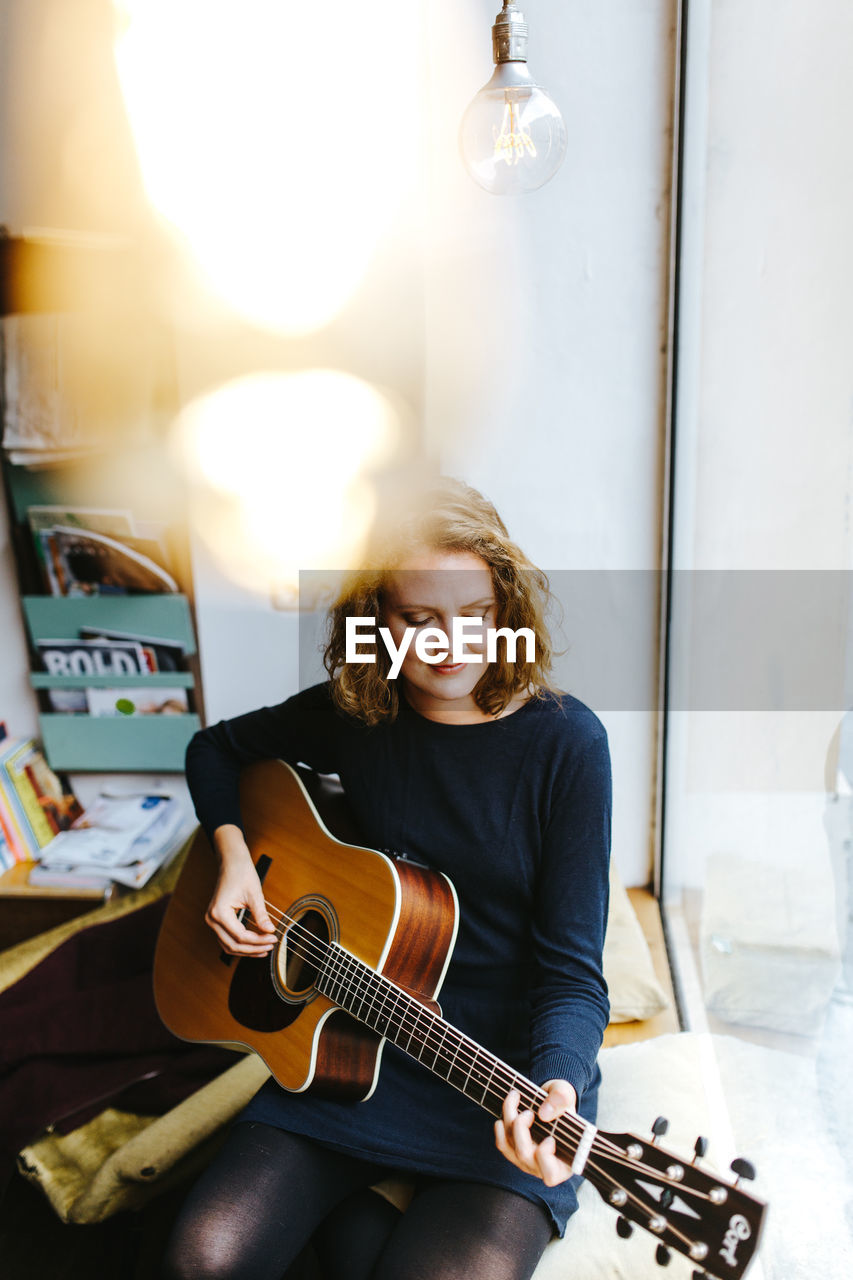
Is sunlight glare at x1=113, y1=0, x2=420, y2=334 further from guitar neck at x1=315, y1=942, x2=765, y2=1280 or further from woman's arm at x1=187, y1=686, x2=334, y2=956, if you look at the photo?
guitar neck at x1=315, y1=942, x2=765, y2=1280

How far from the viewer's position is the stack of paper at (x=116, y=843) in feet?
6.12

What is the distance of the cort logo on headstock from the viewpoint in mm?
671

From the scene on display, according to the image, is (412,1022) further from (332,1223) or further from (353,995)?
(332,1223)

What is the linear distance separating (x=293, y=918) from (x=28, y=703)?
4.01 ft

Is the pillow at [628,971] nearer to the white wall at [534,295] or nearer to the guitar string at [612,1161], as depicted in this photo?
the white wall at [534,295]

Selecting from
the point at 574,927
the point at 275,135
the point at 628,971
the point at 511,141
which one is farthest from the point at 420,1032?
the point at 275,135

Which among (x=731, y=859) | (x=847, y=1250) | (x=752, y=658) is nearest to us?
(x=847, y=1250)

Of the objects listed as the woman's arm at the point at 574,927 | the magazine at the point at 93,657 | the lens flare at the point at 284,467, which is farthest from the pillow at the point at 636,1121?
the magazine at the point at 93,657

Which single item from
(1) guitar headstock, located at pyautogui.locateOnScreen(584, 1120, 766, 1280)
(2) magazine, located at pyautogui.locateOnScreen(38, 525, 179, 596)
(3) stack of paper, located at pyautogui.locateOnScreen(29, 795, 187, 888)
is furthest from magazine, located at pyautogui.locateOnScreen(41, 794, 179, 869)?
(1) guitar headstock, located at pyautogui.locateOnScreen(584, 1120, 766, 1280)

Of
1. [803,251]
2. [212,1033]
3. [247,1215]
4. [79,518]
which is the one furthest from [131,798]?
[803,251]

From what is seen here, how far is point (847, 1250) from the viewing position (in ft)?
2.94

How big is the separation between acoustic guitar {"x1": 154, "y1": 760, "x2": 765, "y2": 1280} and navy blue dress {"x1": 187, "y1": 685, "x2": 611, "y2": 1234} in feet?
0.15

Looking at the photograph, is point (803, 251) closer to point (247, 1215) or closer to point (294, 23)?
point (294, 23)

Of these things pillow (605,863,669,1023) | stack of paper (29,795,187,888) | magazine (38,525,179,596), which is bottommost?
pillow (605,863,669,1023)
